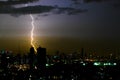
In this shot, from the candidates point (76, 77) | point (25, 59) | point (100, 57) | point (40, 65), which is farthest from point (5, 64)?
point (100, 57)

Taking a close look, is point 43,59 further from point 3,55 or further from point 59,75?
point 59,75

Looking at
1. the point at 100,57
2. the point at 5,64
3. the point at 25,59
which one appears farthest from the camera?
the point at 100,57

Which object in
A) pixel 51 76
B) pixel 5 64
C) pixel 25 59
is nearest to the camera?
pixel 51 76

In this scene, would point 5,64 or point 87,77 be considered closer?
point 87,77

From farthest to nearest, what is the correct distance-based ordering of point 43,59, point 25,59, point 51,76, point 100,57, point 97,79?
point 100,57 < point 25,59 < point 43,59 < point 51,76 < point 97,79

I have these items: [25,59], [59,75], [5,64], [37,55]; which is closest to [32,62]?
[37,55]

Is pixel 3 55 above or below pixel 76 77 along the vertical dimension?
above

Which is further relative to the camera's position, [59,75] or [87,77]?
[59,75]

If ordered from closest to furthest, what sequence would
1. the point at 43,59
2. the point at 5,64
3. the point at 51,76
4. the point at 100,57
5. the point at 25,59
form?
the point at 51,76 < the point at 5,64 < the point at 43,59 < the point at 25,59 < the point at 100,57

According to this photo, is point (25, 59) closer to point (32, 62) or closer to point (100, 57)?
point (32, 62)
